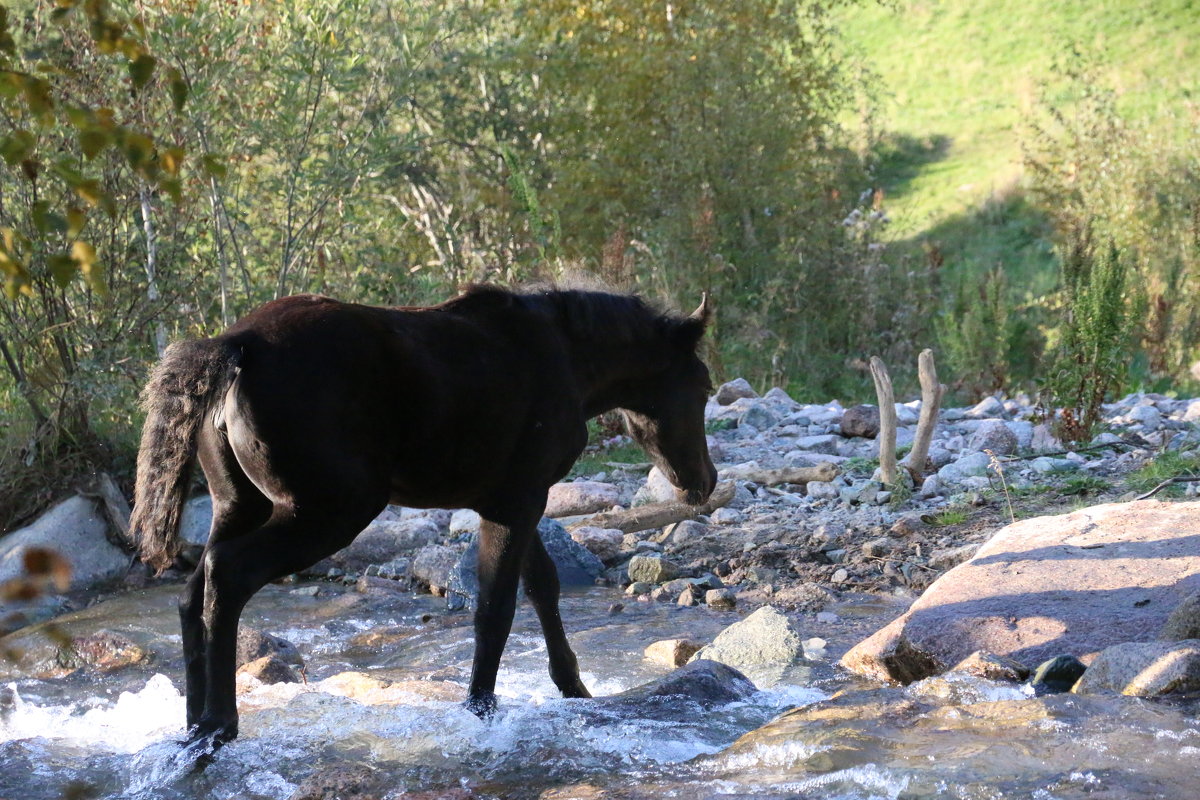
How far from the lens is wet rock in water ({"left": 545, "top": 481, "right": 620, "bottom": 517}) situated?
9.44 meters

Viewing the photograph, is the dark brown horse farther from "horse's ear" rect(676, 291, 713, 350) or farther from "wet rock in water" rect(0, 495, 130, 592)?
"wet rock in water" rect(0, 495, 130, 592)

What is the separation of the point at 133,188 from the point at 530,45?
856 cm

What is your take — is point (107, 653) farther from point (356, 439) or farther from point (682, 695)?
point (682, 695)

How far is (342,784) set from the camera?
4.25 metres

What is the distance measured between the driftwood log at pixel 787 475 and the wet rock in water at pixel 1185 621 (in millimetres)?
4608

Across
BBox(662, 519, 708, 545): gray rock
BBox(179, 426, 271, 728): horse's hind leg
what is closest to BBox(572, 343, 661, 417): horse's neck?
BBox(179, 426, 271, 728): horse's hind leg

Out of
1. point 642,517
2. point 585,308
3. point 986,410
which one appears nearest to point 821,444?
point 986,410

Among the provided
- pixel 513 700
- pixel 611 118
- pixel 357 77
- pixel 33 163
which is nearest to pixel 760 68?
pixel 611 118

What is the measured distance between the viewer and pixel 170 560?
15.2 ft

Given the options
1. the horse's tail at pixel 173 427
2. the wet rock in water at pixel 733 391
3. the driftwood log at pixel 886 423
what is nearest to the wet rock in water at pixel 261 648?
the horse's tail at pixel 173 427

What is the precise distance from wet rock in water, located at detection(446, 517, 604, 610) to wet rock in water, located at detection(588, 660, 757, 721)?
2471 mm

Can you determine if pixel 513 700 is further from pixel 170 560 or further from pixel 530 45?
pixel 530 45

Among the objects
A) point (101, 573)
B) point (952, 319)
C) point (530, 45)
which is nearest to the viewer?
point (101, 573)

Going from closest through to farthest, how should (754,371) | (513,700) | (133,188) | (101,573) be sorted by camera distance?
(513,700) < (101,573) < (133,188) < (754,371)
